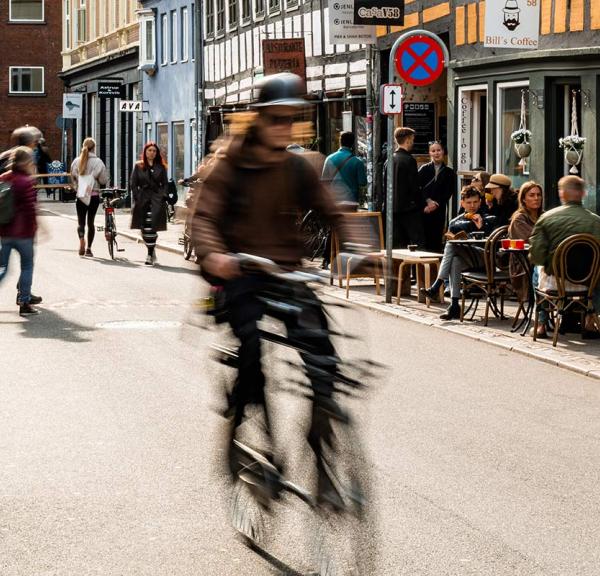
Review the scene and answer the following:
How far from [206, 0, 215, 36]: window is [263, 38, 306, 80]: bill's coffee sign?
14151 mm

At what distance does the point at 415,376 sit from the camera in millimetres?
11617

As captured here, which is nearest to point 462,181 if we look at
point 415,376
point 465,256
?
point 465,256

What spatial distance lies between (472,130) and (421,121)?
1.73 metres

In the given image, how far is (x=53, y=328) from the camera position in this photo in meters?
14.8

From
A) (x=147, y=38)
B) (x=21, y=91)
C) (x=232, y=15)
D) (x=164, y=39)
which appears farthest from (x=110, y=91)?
(x=21, y=91)

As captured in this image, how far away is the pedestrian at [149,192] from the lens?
79.2ft

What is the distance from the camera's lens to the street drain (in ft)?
48.4

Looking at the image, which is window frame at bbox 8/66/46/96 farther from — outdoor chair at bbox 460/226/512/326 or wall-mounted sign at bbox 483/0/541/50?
outdoor chair at bbox 460/226/512/326

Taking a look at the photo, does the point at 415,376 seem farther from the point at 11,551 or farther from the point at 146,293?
the point at 146,293

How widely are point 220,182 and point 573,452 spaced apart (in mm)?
3283

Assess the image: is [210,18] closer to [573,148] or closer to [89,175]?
[89,175]

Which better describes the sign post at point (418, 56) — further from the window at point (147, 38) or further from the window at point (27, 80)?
the window at point (27, 80)

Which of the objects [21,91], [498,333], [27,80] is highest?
[27,80]

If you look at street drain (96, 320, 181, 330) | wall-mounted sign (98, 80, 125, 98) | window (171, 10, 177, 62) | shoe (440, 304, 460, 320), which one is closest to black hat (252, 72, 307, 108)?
street drain (96, 320, 181, 330)
